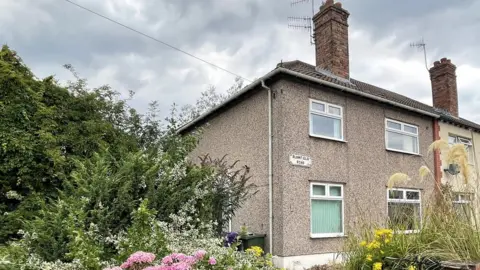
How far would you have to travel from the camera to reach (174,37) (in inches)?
466

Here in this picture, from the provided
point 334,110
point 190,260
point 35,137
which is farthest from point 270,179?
point 190,260

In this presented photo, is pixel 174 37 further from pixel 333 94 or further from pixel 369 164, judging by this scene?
pixel 369 164

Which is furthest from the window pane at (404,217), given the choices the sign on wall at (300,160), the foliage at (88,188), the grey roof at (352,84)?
the grey roof at (352,84)

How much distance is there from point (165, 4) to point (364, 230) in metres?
6.74

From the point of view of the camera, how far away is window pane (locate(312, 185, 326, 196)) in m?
9.78

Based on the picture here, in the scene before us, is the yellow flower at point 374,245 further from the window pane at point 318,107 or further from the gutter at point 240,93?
the window pane at point 318,107

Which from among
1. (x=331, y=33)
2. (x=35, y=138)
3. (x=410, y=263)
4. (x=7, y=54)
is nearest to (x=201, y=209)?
(x=410, y=263)

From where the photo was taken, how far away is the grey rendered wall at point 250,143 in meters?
9.83

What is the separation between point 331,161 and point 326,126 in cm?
100

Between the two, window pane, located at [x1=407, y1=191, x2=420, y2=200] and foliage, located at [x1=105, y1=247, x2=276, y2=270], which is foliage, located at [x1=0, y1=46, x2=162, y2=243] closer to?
foliage, located at [x1=105, y1=247, x2=276, y2=270]

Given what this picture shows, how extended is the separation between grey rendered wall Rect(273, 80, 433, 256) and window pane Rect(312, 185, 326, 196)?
232mm

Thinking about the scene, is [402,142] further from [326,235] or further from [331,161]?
[326,235]

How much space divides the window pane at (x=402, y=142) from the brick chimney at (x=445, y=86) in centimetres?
A: 520

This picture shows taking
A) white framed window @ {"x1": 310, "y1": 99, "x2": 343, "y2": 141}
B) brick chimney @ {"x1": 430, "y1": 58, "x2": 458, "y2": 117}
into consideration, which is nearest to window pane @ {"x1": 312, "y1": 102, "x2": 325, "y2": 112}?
white framed window @ {"x1": 310, "y1": 99, "x2": 343, "y2": 141}
